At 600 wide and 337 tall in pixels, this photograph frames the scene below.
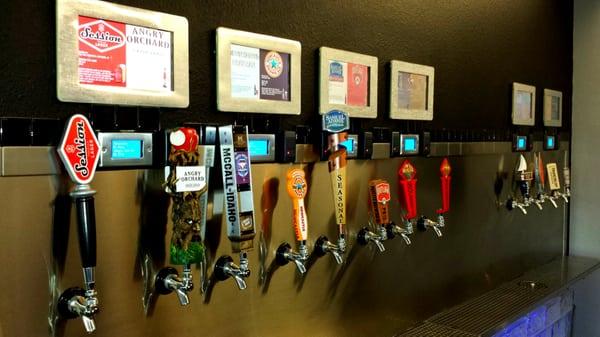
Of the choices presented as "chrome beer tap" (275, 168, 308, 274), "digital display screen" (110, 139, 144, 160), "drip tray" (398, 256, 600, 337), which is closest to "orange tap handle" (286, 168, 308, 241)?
"chrome beer tap" (275, 168, 308, 274)

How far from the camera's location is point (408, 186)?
6.72 feet

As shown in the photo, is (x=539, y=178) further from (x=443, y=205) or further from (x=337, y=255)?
(x=337, y=255)

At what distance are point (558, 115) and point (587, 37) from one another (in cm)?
51

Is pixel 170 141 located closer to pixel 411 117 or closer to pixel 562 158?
pixel 411 117

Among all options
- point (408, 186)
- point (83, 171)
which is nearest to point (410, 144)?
point (408, 186)

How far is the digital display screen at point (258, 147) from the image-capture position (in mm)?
1535

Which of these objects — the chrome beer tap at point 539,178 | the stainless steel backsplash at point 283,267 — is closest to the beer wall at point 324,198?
the stainless steel backsplash at point 283,267

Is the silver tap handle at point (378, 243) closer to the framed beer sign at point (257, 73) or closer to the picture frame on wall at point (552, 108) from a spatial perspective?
the framed beer sign at point (257, 73)

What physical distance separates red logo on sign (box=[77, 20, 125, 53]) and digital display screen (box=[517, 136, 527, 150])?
84.1 inches

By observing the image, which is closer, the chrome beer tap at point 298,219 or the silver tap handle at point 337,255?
the chrome beer tap at point 298,219

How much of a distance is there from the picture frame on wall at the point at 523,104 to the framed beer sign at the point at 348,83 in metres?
1.14

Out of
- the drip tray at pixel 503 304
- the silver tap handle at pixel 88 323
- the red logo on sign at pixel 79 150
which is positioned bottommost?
the drip tray at pixel 503 304

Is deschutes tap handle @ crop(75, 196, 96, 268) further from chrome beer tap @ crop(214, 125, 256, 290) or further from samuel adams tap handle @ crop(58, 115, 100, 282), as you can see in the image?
chrome beer tap @ crop(214, 125, 256, 290)

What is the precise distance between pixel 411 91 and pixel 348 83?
1.25 feet
